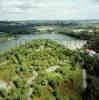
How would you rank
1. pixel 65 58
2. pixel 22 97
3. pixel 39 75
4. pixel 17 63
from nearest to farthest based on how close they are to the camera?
pixel 22 97
pixel 39 75
pixel 17 63
pixel 65 58

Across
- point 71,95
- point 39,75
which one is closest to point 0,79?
point 39,75

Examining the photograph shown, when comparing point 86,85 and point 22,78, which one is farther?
point 86,85

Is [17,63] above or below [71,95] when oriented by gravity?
above

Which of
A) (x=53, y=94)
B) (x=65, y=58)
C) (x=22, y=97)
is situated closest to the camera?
(x=22, y=97)

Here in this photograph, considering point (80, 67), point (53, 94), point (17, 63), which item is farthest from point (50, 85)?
point (80, 67)

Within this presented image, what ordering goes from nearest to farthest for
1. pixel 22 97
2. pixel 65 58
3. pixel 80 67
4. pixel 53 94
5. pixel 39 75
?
pixel 22 97 → pixel 53 94 → pixel 39 75 → pixel 80 67 → pixel 65 58

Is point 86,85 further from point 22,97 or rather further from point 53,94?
point 22,97

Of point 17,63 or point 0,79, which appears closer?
point 0,79

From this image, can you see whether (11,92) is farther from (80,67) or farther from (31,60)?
(80,67)

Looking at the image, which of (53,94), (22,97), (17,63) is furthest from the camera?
(17,63)
